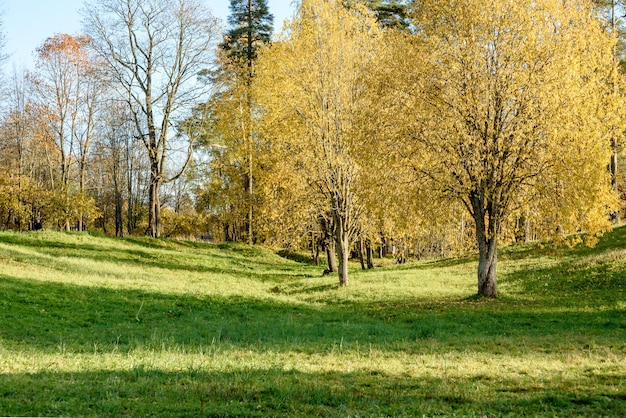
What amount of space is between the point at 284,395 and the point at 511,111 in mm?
14378

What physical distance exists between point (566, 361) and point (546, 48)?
39.2 ft

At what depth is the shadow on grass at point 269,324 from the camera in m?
11.0

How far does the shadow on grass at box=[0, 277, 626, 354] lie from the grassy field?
0.22ft

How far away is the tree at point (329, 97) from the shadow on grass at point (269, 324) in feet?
20.4

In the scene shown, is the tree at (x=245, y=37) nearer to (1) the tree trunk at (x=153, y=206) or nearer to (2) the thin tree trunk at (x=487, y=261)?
(1) the tree trunk at (x=153, y=206)

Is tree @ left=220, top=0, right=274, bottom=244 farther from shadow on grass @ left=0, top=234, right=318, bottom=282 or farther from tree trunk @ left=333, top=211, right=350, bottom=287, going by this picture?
tree trunk @ left=333, top=211, right=350, bottom=287

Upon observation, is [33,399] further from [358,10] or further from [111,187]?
[111,187]

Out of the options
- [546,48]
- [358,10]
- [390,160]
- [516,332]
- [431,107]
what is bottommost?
[516,332]

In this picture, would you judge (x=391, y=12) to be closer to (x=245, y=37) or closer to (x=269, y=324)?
(x=245, y=37)

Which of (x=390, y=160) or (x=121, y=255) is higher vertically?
(x=390, y=160)

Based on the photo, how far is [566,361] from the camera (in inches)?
343

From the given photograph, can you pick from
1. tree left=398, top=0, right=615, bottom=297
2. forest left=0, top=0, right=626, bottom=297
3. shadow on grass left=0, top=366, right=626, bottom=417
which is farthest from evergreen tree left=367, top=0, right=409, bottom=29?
shadow on grass left=0, top=366, right=626, bottom=417

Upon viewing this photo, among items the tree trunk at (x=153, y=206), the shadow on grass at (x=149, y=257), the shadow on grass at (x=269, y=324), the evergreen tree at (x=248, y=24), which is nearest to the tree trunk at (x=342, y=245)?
the shadow on grass at (x=269, y=324)

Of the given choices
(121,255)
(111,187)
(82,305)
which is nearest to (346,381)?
(82,305)
